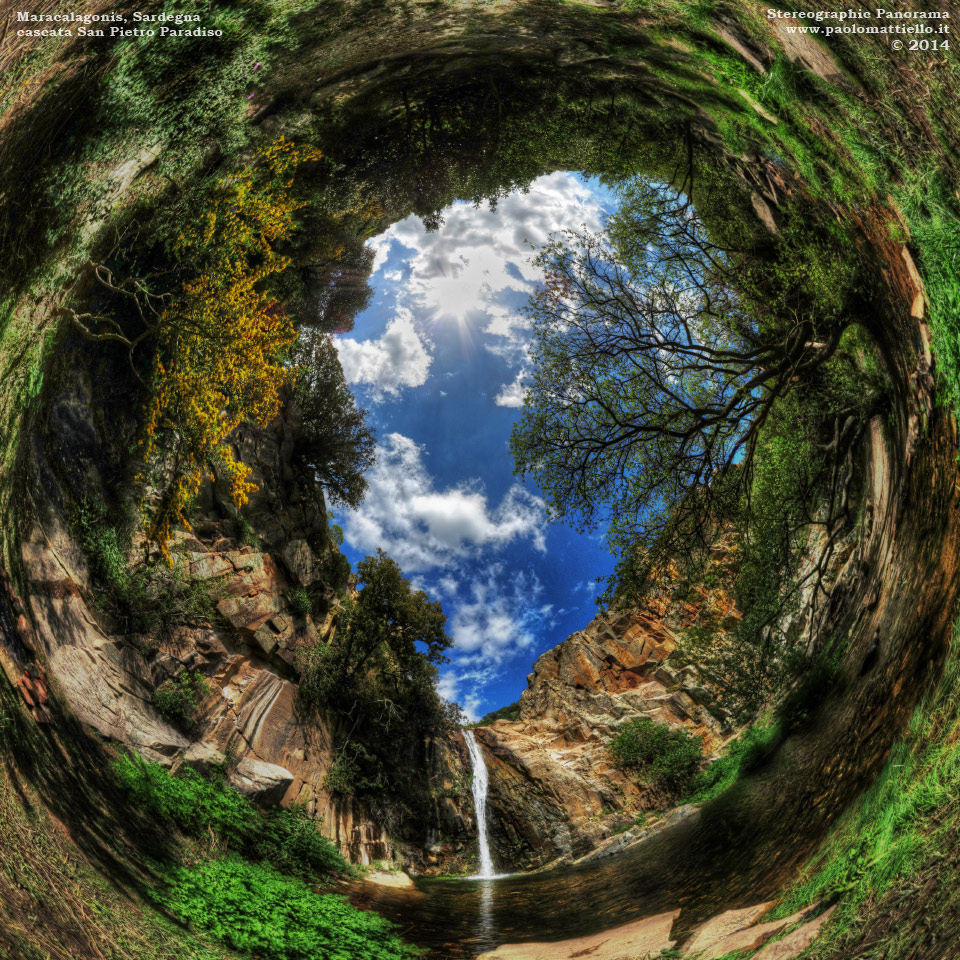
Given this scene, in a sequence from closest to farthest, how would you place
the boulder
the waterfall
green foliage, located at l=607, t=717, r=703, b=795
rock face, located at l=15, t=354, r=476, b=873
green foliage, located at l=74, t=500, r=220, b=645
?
rock face, located at l=15, t=354, r=476, b=873
green foliage, located at l=74, t=500, r=220, b=645
the boulder
green foliage, located at l=607, t=717, r=703, b=795
the waterfall

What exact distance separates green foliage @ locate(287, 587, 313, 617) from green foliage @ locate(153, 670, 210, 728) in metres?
5.33

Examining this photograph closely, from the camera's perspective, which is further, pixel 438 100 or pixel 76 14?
pixel 438 100

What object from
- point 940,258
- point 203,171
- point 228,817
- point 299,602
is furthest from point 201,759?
point 940,258

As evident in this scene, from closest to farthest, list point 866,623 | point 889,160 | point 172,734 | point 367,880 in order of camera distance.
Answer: point 889,160 → point 866,623 → point 172,734 → point 367,880

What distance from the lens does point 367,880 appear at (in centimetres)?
1332

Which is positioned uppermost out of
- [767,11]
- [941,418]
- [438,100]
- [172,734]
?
[438,100]

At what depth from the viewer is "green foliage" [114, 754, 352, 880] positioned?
29.0 feet

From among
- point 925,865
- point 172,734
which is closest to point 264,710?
point 172,734

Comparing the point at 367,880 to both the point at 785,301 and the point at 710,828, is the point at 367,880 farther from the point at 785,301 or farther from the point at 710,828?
the point at 785,301

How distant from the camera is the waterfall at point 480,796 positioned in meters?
20.4

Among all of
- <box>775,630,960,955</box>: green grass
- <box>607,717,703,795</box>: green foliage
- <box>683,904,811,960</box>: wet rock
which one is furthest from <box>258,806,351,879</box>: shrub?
<box>607,717,703,795</box>: green foliage

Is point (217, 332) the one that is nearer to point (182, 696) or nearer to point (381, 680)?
point (182, 696)

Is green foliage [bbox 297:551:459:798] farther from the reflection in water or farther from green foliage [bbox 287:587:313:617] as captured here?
the reflection in water

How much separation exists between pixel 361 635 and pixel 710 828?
41.2 feet
